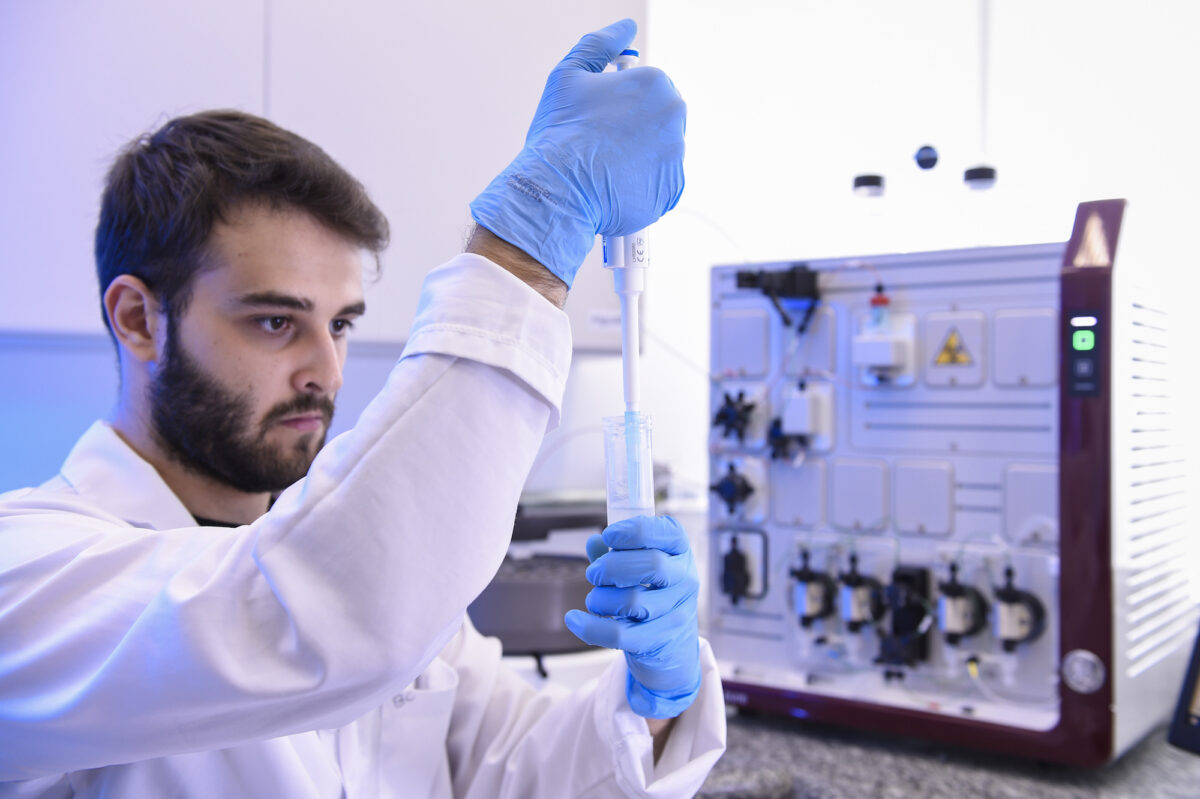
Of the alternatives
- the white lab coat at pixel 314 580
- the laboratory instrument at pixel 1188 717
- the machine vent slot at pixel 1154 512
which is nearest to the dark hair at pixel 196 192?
the white lab coat at pixel 314 580

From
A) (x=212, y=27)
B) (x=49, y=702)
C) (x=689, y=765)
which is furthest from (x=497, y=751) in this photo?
(x=212, y=27)

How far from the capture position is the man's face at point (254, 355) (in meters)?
0.96

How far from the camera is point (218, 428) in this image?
0.98m

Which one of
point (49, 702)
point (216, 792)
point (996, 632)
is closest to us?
point (49, 702)

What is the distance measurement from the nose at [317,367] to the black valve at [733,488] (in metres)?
0.80

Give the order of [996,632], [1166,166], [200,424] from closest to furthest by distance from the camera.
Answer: [200,424], [996,632], [1166,166]

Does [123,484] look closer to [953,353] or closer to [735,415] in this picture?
[735,415]

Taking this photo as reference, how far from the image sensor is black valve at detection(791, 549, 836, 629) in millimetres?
1457

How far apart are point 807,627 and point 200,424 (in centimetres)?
103

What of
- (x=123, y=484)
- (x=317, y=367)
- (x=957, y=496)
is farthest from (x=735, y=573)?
(x=123, y=484)

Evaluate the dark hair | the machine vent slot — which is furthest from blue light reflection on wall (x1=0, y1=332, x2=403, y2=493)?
the machine vent slot

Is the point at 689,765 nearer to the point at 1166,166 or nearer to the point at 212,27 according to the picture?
the point at 212,27

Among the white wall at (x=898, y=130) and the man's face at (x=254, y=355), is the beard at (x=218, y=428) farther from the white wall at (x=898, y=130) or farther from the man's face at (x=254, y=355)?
the white wall at (x=898, y=130)

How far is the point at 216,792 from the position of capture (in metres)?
0.82
